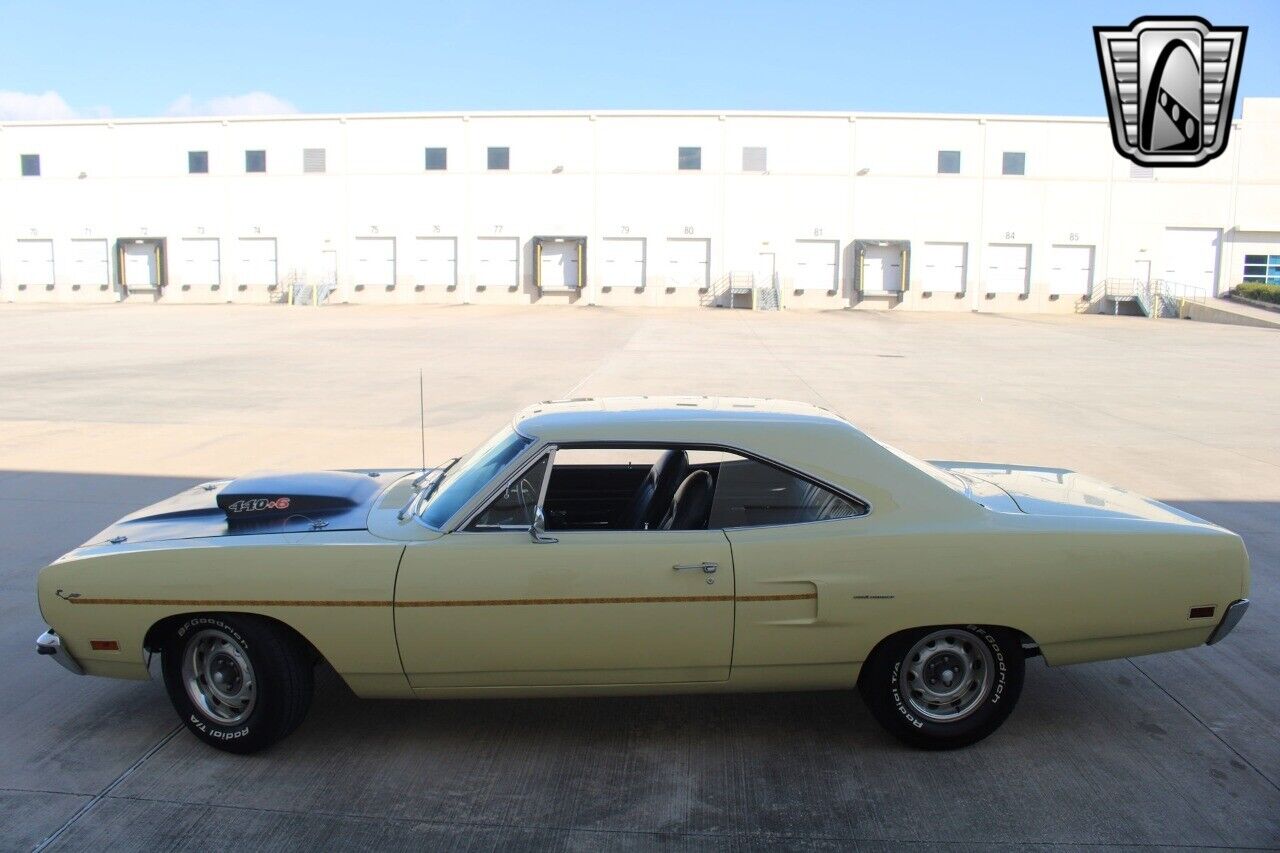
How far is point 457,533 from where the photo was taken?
4.20m

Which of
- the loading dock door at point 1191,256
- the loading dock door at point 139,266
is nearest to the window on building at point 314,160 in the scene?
the loading dock door at point 139,266

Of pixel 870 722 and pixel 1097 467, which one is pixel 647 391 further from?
pixel 870 722

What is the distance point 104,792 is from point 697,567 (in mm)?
2325

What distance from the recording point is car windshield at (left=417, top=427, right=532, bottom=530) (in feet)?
14.2

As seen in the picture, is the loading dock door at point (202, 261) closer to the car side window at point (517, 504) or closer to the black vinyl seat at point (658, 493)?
the black vinyl seat at point (658, 493)

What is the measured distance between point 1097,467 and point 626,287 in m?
41.6

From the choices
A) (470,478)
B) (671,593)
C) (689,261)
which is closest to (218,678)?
(470,478)

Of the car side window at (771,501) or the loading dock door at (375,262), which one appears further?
the loading dock door at (375,262)

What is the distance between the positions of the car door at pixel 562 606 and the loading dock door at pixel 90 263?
56.0 meters

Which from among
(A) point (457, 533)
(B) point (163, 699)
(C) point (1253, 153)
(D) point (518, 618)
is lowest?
(B) point (163, 699)

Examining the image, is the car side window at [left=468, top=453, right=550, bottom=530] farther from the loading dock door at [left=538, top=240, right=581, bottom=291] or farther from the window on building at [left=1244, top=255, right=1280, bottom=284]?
the window on building at [left=1244, top=255, right=1280, bottom=284]

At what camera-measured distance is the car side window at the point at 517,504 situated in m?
4.24

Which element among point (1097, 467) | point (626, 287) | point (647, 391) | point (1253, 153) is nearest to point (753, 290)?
point (626, 287)

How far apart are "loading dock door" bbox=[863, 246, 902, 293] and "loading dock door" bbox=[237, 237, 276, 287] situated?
28412 mm
